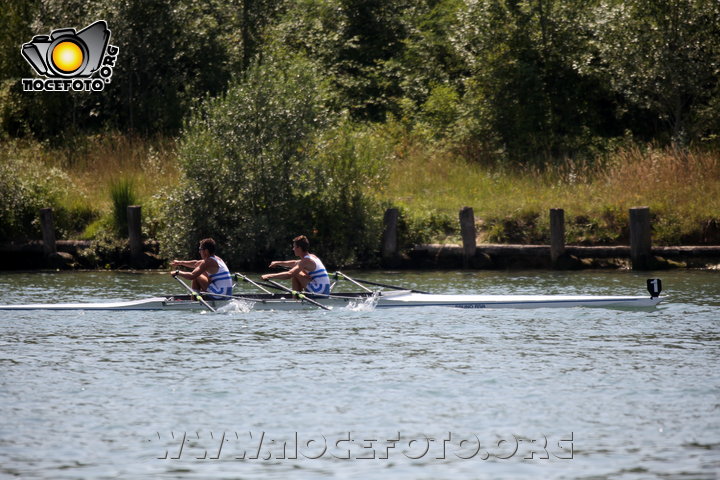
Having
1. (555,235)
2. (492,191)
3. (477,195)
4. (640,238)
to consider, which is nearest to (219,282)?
(555,235)

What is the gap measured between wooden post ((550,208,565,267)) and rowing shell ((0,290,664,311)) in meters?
7.16

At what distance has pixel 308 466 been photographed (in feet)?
31.5

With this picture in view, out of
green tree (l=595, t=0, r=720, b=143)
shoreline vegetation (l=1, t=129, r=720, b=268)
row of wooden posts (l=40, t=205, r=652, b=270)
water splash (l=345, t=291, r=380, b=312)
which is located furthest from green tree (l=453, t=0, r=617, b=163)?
water splash (l=345, t=291, r=380, b=312)

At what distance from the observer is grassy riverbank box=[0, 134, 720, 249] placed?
87.5ft

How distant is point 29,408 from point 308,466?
3.89 metres

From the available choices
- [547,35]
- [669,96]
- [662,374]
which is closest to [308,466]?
[662,374]

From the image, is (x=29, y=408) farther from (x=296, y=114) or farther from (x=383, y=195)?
(x=383, y=195)

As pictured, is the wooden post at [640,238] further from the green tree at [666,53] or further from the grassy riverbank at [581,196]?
the green tree at [666,53]

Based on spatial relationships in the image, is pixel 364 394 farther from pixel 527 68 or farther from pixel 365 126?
pixel 527 68

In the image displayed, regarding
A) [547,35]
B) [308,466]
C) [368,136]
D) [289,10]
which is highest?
[289,10]

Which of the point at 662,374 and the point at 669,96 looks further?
the point at 669,96

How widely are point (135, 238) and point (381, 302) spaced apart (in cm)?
1126

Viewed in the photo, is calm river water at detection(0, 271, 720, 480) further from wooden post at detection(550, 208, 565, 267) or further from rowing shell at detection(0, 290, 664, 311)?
wooden post at detection(550, 208, 565, 267)

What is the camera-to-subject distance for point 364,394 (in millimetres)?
12312
